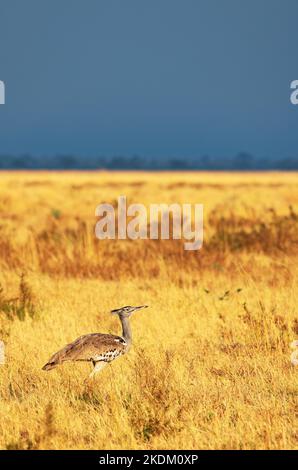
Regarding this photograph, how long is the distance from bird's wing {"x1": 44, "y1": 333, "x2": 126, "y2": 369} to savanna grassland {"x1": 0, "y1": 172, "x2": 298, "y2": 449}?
0.27 metres

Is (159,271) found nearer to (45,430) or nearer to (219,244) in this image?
(219,244)

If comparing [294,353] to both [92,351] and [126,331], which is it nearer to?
[126,331]

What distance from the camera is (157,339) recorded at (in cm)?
959

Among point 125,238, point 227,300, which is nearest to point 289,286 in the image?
point 227,300

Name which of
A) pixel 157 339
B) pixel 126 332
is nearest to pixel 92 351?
pixel 126 332

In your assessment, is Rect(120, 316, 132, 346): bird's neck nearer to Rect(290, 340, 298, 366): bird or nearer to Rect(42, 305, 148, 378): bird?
Rect(42, 305, 148, 378): bird

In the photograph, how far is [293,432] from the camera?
6.70 meters

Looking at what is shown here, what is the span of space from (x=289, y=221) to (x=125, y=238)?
9.70ft

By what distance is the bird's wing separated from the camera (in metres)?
7.46

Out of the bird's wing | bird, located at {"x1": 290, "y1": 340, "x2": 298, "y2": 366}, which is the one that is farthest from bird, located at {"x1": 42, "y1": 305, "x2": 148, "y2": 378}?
bird, located at {"x1": 290, "y1": 340, "x2": 298, "y2": 366}

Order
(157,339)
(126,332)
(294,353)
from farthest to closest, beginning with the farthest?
1. (157,339)
2. (294,353)
3. (126,332)

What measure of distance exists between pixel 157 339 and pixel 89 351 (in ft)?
7.18

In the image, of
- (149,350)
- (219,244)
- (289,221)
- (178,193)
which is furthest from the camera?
(178,193)

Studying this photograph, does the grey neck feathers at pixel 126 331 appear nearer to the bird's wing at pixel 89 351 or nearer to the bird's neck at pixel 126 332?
the bird's neck at pixel 126 332
